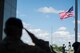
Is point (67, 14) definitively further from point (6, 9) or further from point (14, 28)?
point (14, 28)

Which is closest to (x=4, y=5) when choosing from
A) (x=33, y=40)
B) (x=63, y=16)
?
(x=63, y=16)

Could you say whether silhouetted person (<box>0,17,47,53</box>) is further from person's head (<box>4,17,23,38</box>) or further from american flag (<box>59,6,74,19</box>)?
american flag (<box>59,6,74,19</box>)

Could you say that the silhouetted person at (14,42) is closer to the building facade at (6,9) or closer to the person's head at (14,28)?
the person's head at (14,28)

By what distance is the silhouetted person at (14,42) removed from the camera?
3.17 m

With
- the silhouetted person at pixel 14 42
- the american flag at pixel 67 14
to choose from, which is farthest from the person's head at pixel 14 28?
the american flag at pixel 67 14

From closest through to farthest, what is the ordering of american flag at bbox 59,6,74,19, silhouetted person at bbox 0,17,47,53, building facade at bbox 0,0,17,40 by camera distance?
silhouetted person at bbox 0,17,47,53 < american flag at bbox 59,6,74,19 < building facade at bbox 0,0,17,40

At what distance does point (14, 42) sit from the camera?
3.17 metres

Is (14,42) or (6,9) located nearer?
(14,42)

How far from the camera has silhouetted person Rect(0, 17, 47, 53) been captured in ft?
10.4

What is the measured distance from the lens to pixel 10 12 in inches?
1656

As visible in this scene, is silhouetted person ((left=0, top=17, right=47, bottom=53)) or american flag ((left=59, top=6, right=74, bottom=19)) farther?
american flag ((left=59, top=6, right=74, bottom=19))

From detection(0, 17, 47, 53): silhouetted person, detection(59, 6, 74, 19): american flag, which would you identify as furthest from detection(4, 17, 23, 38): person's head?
detection(59, 6, 74, 19): american flag

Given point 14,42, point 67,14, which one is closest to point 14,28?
point 14,42

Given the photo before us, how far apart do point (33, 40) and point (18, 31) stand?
18 cm
